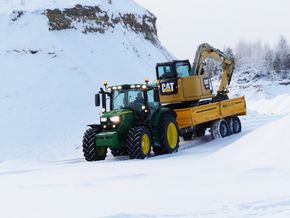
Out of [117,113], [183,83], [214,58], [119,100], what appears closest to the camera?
[117,113]

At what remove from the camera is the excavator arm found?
19.6 metres

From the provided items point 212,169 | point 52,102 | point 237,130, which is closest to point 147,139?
point 212,169

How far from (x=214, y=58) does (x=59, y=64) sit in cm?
1219

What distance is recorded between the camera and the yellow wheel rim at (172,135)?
51.2 ft

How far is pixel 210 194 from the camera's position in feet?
27.0

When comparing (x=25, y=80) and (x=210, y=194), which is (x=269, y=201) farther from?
(x=25, y=80)

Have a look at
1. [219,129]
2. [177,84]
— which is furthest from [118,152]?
[219,129]

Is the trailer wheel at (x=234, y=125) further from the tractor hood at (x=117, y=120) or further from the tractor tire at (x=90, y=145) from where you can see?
the tractor tire at (x=90, y=145)

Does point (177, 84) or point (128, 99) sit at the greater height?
point (177, 84)

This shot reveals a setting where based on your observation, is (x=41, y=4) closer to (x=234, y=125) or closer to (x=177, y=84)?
(x=177, y=84)

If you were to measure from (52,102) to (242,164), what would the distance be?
58.0ft

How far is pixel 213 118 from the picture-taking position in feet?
60.1

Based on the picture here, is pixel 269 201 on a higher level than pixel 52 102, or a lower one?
lower

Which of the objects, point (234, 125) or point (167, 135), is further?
point (234, 125)
